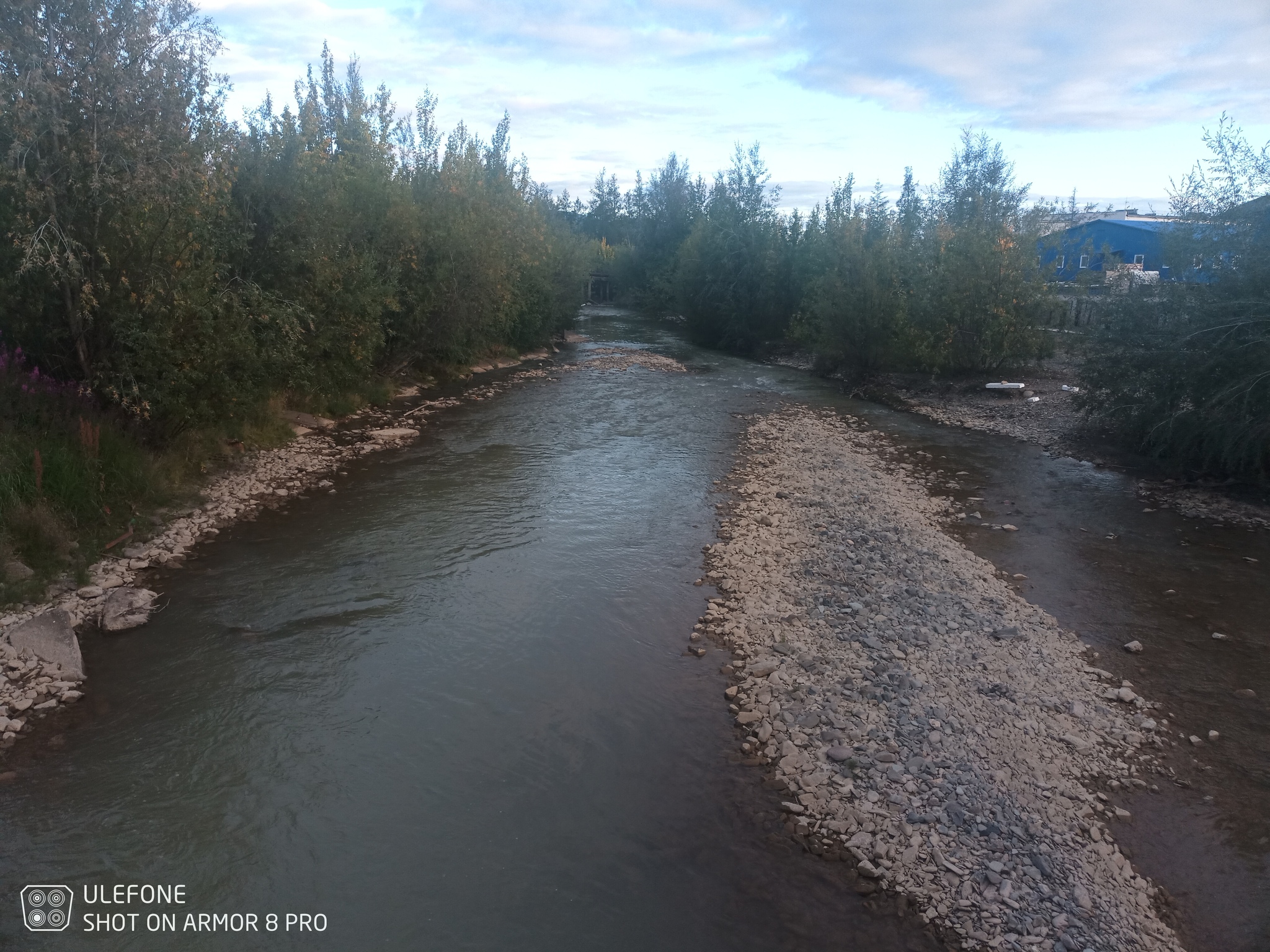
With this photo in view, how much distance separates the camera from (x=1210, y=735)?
27.7 ft

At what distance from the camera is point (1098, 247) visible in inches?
2010

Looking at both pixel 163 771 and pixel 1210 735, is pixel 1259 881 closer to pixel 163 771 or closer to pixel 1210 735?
pixel 1210 735

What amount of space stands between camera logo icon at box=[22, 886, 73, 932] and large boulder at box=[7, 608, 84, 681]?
10.9ft

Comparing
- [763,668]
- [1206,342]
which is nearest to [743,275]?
[1206,342]

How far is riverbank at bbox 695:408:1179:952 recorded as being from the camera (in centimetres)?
627

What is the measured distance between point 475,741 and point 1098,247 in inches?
2196

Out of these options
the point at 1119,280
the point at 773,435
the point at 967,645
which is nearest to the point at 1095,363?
the point at 1119,280

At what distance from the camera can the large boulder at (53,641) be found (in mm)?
8953

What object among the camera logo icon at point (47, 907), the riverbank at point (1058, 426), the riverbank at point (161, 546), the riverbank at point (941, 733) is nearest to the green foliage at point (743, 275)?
the riverbank at point (1058, 426)

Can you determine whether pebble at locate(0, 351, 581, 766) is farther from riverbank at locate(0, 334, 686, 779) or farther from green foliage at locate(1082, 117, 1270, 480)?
green foliage at locate(1082, 117, 1270, 480)

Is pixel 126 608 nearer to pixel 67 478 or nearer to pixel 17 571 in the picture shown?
pixel 17 571

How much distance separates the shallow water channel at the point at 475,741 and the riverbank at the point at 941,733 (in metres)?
0.42

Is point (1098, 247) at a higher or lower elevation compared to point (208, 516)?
higher

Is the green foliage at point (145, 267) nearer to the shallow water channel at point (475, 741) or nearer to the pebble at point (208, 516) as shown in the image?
the pebble at point (208, 516)
